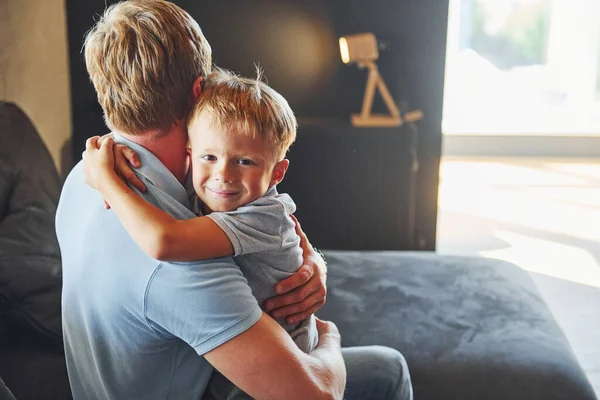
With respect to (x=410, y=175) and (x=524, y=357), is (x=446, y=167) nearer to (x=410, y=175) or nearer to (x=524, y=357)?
(x=410, y=175)

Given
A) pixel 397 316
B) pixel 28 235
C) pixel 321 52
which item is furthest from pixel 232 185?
pixel 321 52

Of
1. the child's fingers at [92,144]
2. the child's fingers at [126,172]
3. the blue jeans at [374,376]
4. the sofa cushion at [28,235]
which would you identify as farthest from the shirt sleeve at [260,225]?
the sofa cushion at [28,235]

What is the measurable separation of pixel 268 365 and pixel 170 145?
1.13ft

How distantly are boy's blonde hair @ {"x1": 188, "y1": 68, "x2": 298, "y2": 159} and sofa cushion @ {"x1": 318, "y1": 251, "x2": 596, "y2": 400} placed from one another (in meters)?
0.82

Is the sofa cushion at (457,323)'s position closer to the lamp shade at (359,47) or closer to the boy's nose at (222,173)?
the boy's nose at (222,173)

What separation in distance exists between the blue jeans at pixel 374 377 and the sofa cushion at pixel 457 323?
230 mm

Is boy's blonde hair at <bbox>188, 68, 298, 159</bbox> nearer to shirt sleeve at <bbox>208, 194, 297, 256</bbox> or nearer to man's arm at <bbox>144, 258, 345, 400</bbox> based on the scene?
shirt sleeve at <bbox>208, 194, 297, 256</bbox>

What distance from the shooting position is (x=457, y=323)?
6.01ft

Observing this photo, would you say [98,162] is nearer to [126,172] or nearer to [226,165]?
[126,172]

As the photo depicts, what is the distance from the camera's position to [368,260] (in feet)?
7.39

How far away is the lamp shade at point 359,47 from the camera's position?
3.25 metres

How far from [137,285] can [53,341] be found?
2.38ft

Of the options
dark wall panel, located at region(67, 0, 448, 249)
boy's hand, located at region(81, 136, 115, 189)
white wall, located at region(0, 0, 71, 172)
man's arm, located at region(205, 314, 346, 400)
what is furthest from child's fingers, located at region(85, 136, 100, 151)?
dark wall panel, located at region(67, 0, 448, 249)

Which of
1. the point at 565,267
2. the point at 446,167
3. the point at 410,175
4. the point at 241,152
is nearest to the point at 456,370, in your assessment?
the point at 241,152
